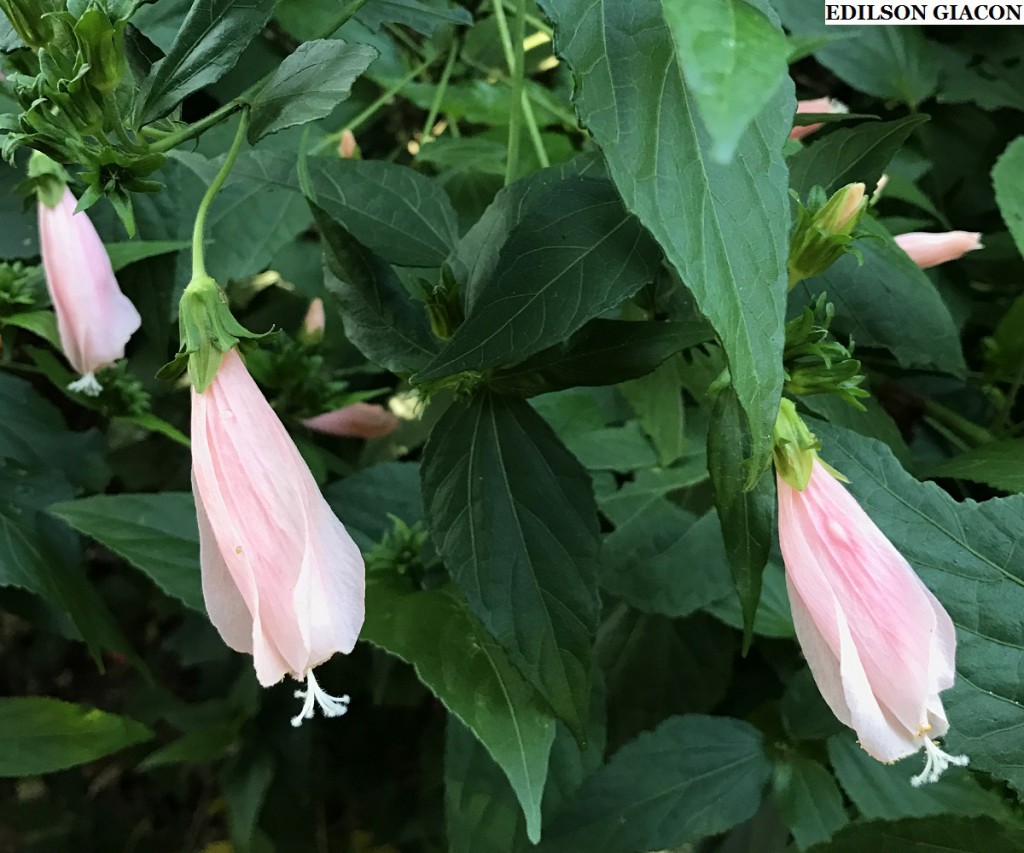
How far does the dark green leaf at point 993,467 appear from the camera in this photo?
1.28ft

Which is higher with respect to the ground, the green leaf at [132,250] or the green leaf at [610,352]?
the green leaf at [132,250]

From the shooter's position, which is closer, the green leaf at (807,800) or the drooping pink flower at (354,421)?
the green leaf at (807,800)

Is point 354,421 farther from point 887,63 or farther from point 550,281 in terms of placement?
point 887,63

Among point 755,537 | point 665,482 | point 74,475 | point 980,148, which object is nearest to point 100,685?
point 74,475

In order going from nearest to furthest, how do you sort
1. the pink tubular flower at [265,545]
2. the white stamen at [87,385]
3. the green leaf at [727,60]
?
the green leaf at [727,60] → the pink tubular flower at [265,545] → the white stamen at [87,385]

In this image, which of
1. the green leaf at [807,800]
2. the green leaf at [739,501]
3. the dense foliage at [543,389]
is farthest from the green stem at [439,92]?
the green leaf at [807,800]

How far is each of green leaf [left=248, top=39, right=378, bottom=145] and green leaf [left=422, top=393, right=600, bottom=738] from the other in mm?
141

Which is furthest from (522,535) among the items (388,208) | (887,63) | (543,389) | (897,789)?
(887,63)

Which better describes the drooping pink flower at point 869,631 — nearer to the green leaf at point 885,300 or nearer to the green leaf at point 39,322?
the green leaf at point 885,300

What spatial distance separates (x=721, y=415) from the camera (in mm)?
305

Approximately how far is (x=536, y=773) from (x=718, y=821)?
0.50ft

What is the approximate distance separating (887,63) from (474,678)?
64 cm

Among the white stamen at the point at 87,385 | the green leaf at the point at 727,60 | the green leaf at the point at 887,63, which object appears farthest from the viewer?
the green leaf at the point at 887,63

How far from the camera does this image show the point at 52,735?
0.49 metres
